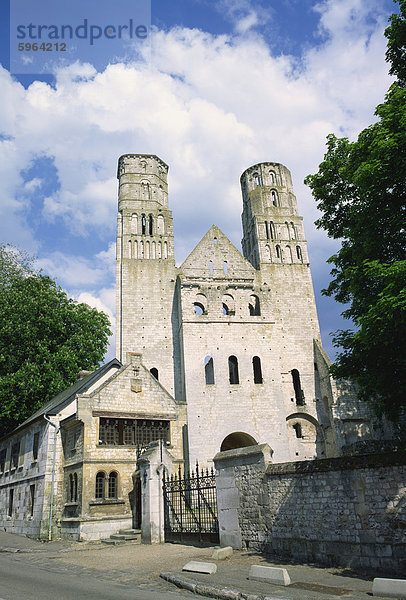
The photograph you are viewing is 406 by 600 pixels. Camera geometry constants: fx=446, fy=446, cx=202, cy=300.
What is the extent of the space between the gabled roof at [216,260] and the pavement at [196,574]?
21.1 m

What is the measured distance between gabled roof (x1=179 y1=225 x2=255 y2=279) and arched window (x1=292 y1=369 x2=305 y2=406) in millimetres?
7886

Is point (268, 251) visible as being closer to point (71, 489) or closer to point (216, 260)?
point (216, 260)

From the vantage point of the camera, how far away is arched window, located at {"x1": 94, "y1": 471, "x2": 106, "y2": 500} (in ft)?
62.8

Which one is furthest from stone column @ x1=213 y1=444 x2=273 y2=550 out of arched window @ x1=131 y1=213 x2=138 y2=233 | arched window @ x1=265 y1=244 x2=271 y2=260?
arched window @ x1=131 y1=213 x2=138 y2=233

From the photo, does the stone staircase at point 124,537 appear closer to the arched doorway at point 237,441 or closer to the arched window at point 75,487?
the arched window at point 75,487

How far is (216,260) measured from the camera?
34562mm

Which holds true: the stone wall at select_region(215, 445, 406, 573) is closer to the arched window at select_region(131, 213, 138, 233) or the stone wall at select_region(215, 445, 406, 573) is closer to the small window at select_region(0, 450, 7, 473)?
the small window at select_region(0, 450, 7, 473)

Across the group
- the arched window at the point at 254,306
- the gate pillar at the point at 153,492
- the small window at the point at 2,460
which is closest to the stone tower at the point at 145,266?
the arched window at the point at 254,306

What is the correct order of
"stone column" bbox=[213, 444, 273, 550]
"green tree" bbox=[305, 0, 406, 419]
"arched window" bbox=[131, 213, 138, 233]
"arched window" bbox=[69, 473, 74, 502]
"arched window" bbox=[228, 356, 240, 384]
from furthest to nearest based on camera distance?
"arched window" bbox=[131, 213, 138, 233] → "arched window" bbox=[228, 356, 240, 384] → "arched window" bbox=[69, 473, 74, 502] → "stone column" bbox=[213, 444, 273, 550] → "green tree" bbox=[305, 0, 406, 419]

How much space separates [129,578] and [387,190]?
38.4 feet

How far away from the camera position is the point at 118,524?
61.7 ft

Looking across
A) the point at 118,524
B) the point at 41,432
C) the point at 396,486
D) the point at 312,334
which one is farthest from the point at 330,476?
A: the point at 312,334

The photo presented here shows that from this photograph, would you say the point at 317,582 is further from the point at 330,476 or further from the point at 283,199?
the point at 283,199

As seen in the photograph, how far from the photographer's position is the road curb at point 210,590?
786cm
